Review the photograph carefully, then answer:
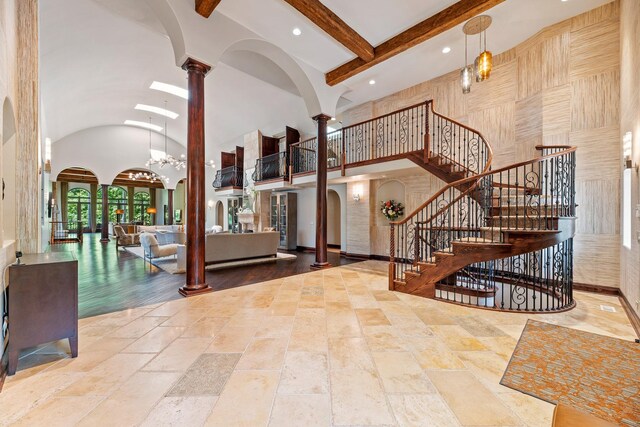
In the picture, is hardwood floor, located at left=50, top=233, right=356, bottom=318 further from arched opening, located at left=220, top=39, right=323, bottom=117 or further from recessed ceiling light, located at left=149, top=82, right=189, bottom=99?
recessed ceiling light, located at left=149, top=82, right=189, bottom=99

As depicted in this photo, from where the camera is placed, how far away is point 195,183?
13.4 ft

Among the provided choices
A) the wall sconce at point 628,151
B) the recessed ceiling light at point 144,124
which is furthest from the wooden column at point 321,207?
the recessed ceiling light at point 144,124

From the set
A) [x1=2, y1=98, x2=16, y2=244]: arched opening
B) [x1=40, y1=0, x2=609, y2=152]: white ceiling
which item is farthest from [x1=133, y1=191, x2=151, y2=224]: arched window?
[x1=2, y1=98, x2=16, y2=244]: arched opening

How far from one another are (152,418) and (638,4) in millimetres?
6510

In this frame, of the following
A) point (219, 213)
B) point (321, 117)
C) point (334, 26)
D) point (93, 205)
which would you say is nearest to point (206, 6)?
point (334, 26)

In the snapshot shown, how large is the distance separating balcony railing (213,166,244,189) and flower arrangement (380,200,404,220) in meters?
7.46

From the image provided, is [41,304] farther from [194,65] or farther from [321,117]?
[321,117]

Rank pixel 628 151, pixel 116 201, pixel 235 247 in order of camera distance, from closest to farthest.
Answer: pixel 628 151
pixel 235 247
pixel 116 201

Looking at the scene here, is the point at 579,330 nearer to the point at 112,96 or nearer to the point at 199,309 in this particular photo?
the point at 199,309

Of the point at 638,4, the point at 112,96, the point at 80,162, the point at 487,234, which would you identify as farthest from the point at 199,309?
the point at 80,162

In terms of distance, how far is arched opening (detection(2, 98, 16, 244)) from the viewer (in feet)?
8.29

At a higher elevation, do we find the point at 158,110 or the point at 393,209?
the point at 158,110

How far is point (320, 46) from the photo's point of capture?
5484 millimetres

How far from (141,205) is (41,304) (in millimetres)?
21488
